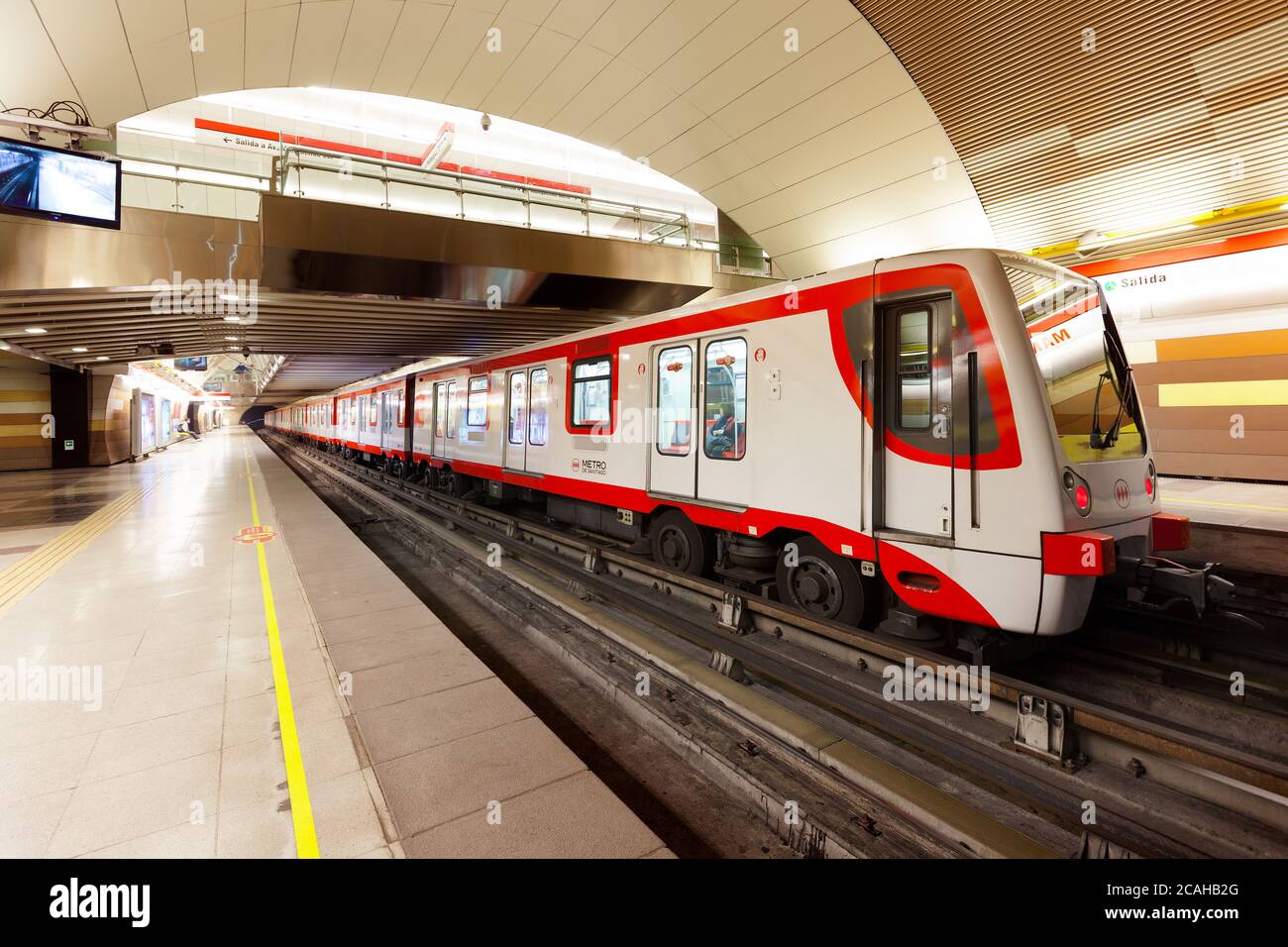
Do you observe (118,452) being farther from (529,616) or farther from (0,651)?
(529,616)

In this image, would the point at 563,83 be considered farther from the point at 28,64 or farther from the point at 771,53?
the point at 28,64

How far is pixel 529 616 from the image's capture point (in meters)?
6.12

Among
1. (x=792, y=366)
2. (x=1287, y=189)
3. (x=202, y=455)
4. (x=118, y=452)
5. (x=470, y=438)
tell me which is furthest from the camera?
(x=202, y=455)

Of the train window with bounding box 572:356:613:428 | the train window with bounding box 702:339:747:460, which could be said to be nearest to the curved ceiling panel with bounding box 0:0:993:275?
the train window with bounding box 572:356:613:428

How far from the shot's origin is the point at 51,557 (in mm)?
8047

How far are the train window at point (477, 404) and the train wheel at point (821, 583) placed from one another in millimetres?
7125

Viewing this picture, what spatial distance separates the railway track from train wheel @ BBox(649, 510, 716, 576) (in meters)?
0.56

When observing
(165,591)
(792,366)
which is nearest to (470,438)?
(165,591)

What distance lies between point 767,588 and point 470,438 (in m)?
7.39

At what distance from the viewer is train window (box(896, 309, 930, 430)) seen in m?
3.89

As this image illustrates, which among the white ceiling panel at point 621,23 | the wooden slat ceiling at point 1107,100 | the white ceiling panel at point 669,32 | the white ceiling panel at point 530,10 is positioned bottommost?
the wooden slat ceiling at point 1107,100

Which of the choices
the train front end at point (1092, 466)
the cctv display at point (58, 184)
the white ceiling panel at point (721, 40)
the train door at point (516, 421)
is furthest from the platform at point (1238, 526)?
the cctv display at point (58, 184)

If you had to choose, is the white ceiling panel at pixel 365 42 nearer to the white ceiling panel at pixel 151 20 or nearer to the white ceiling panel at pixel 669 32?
the white ceiling panel at pixel 151 20

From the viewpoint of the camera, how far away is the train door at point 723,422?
5211 mm
